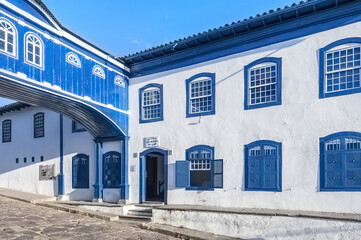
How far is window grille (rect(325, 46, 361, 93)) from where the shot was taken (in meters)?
8.95

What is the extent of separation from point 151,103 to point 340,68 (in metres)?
7.53

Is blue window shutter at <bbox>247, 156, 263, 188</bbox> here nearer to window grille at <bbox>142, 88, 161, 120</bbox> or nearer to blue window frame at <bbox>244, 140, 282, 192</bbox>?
blue window frame at <bbox>244, 140, 282, 192</bbox>

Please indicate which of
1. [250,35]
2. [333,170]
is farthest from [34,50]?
[333,170]

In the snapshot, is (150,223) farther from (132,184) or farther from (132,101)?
(132,101)

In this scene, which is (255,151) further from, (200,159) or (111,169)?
(111,169)

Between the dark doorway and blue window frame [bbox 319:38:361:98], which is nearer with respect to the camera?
blue window frame [bbox 319:38:361:98]

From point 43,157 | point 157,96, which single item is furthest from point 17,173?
point 157,96

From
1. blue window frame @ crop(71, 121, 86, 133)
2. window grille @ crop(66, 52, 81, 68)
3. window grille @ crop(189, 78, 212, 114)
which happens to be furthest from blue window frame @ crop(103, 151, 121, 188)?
window grille @ crop(66, 52, 81, 68)

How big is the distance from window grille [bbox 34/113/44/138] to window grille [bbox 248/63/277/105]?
12029 millimetres

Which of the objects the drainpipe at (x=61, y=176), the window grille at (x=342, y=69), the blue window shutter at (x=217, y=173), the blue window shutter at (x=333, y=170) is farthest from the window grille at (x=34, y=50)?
the blue window shutter at (x=333, y=170)

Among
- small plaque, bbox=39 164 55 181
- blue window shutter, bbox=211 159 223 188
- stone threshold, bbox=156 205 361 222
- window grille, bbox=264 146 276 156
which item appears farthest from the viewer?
small plaque, bbox=39 164 55 181

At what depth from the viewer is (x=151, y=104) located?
43.1ft

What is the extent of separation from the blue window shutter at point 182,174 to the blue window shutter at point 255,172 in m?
2.52

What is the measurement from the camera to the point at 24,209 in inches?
488
